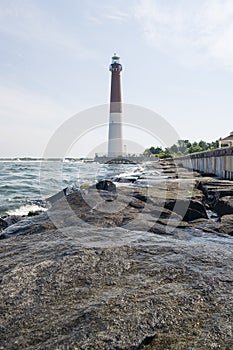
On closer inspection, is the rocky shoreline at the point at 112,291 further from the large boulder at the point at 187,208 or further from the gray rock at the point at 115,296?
the large boulder at the point at 187,208

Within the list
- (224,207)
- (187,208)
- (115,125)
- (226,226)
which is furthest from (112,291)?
(115,125)

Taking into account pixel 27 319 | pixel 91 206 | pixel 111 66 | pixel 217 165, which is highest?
pixel 111 66

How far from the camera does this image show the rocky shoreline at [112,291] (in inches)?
59.4

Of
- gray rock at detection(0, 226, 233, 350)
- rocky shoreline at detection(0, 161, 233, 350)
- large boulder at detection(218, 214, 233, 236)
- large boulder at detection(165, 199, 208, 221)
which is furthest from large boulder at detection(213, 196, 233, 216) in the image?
gray rock at detection(0, 226, 233, 350)

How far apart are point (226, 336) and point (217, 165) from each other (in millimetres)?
14831

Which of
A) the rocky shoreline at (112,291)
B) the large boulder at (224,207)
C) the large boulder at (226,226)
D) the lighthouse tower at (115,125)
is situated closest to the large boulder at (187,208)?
the large boulder at (226,226)

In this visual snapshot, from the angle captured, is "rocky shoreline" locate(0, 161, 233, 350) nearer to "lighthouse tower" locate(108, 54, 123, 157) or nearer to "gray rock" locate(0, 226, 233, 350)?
"gray rock" locate(0, 226, 233, 350)

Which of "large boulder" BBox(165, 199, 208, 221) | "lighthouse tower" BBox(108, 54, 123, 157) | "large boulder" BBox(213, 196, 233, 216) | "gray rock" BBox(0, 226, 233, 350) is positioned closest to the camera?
"gray rock" BBox(0, 226, 233, 350)

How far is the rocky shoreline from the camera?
151 centimetres

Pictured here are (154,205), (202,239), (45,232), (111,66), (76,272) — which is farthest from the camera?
(111,66)

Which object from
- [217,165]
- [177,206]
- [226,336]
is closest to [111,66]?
[217,165]

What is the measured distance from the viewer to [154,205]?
18.4ft

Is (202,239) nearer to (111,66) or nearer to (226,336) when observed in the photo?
(226,336)

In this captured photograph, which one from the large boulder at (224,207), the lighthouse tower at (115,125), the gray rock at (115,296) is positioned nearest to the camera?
the gray rock at (115,296)
